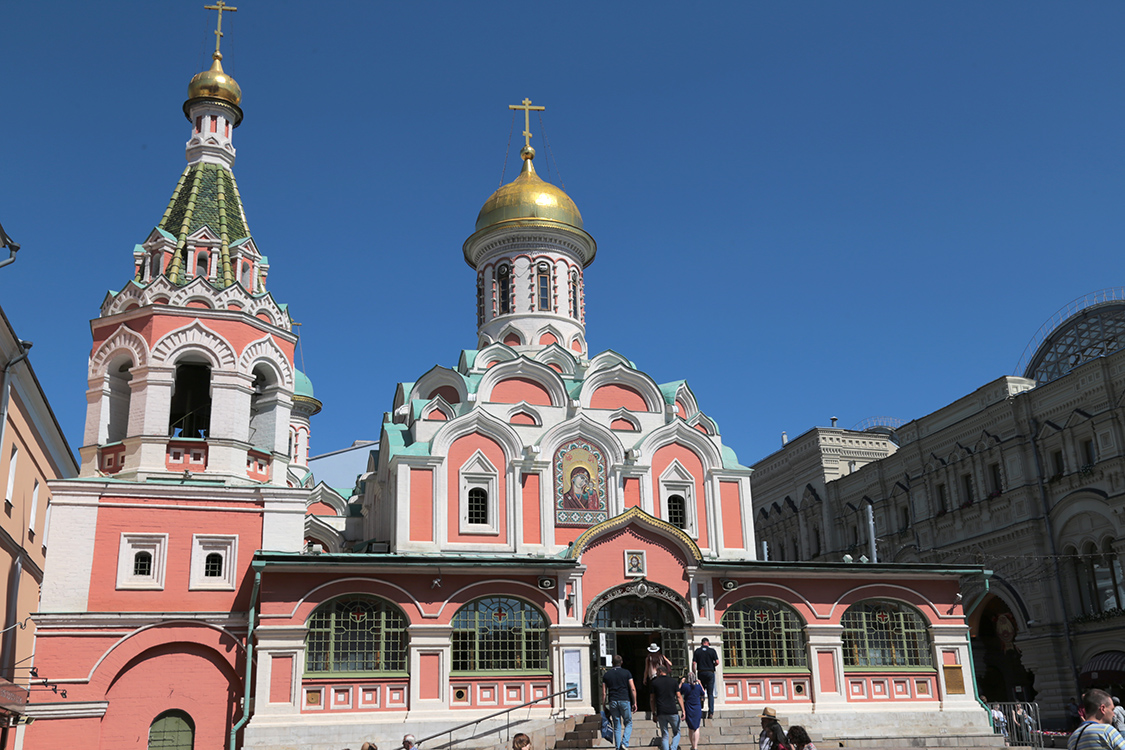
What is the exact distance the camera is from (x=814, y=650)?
60.0 ft

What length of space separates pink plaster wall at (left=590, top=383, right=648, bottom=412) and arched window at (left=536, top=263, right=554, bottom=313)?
3.34m

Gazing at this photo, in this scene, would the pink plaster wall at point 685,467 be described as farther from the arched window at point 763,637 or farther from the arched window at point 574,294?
the arched window at point 574,294

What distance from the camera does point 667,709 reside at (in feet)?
39.7

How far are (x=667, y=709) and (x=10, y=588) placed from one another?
36.8 ft

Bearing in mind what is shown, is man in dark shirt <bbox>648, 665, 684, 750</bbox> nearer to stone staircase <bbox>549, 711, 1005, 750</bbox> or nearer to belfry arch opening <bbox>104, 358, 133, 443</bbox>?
stone staircase <bbox>549, 711, 1005, 750</bbox>

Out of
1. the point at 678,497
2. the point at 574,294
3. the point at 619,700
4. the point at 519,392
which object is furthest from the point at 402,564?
the point at 574,294

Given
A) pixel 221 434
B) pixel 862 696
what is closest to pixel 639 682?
pixel 862 696

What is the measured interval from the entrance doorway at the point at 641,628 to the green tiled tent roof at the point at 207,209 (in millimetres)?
8947

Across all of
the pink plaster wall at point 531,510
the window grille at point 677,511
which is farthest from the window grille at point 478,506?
the window grille at point 677,511

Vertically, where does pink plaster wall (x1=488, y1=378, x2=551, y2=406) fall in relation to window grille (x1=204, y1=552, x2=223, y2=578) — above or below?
above

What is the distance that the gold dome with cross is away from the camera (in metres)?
24.7

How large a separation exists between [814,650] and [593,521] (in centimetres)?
464

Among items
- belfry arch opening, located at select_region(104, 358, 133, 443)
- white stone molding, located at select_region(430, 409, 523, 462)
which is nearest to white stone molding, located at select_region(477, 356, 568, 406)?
white stone molding, located at select_region(430, 409, 523, 462)

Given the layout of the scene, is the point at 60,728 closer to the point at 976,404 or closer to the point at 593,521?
the point at 593,521
